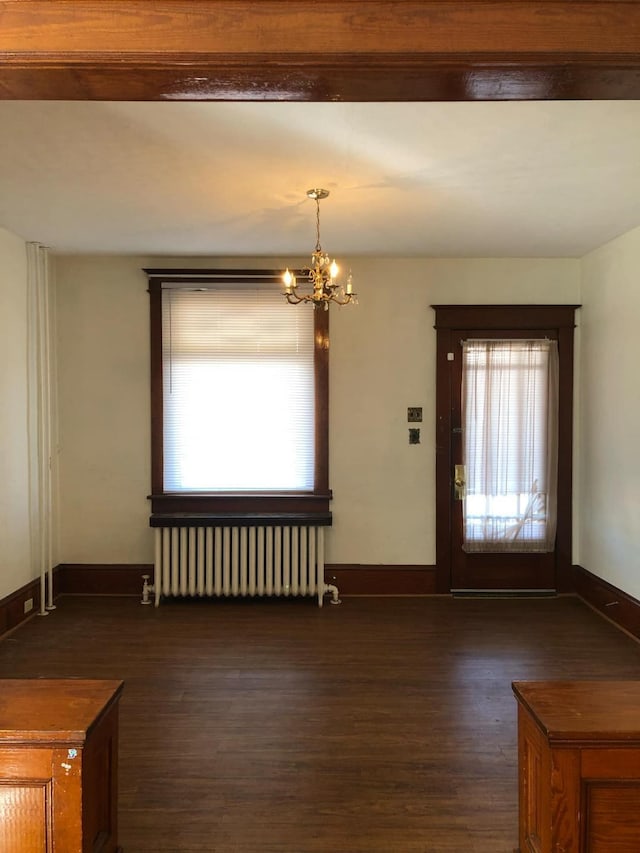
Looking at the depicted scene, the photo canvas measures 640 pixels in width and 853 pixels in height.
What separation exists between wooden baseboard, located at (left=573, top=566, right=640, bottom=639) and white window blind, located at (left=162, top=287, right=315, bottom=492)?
102 inches

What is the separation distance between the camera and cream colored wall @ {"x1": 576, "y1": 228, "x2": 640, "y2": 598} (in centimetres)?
432

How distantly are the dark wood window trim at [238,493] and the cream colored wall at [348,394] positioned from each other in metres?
0.10

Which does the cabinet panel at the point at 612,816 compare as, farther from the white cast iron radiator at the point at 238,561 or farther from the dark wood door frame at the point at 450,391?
the dark wood door frame at the point at 450,391

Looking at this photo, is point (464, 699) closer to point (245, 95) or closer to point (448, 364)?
point (448, 364)

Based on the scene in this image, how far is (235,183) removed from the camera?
3.36 metres

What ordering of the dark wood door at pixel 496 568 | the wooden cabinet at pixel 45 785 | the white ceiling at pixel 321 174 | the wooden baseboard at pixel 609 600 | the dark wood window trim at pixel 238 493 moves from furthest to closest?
the dark wood door at pixel 496 568 → the dark wood window trim at pixel 238 493 → the wooden baseboard at pixel 609 600 → the white ceiling at pixel 321 174 → the wooden cabinet at pixel 45 785

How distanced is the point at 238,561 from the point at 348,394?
1.72 m

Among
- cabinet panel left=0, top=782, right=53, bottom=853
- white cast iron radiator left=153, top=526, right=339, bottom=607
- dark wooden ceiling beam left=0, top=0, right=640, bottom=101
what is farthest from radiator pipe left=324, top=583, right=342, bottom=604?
dark wooden ceiling beam left=0, top=0, right=640, bottom=101

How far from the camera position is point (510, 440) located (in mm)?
5137

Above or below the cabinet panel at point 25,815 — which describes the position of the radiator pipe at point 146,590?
below

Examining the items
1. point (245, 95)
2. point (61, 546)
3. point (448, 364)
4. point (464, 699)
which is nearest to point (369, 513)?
point (448, 364)

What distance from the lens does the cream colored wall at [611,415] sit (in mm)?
4316

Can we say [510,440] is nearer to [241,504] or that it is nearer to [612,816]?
[241,504]

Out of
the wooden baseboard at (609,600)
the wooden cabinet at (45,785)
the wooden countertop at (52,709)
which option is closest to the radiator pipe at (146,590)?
the wooden countertop at (52,709)
